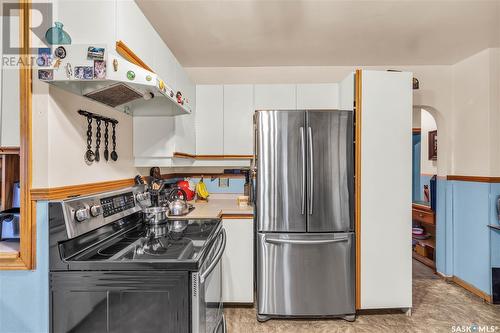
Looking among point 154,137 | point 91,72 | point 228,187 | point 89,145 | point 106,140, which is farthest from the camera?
point 228,187

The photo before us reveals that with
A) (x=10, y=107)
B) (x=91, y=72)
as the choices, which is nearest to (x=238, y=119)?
(x=91, y=72)

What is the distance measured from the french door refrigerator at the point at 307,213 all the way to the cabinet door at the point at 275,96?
653 mm

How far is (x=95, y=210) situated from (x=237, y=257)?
1315 mm

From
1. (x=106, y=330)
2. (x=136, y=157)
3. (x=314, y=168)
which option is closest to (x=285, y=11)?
(x=314, y=168)

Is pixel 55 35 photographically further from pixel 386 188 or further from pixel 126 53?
pixel 386 188

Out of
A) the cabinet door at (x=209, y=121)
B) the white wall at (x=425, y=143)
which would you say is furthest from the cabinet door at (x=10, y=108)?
the white wall at (x=425, y=143)

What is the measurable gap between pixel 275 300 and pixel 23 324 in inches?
64.7

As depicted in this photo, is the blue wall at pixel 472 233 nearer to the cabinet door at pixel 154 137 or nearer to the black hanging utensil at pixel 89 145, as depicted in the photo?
the cabinet door at pixel 154 137

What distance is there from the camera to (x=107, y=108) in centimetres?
174

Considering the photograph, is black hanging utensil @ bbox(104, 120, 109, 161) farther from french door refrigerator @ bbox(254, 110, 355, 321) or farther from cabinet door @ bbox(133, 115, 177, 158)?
french door refrigerator @ bbox(254, 110, 355, 321)

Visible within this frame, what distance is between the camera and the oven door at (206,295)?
43.1 inches

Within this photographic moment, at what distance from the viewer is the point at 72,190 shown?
4.36 feet

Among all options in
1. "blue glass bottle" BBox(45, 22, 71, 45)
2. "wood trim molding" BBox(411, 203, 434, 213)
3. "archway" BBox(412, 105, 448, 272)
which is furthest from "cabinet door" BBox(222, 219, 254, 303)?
"archway" BBox(412, 105, 448, 272)

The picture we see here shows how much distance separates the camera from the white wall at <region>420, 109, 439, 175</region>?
152 inches
